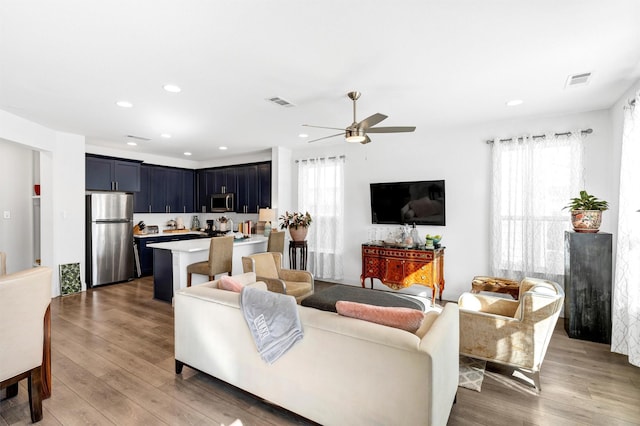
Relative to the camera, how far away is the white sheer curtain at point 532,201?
12.9ft

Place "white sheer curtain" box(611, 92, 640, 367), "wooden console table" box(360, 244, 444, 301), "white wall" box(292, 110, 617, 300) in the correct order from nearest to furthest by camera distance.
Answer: "white sheer curtain" box(611, 92, 640, 367), "white wall" box(292, 110, 617, 300), "wooden console table" box(360, 244, 444, 301)

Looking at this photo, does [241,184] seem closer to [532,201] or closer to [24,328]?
[24,328]

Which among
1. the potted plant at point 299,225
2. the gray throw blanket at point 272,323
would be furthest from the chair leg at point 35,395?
the potted plant at point 299,225

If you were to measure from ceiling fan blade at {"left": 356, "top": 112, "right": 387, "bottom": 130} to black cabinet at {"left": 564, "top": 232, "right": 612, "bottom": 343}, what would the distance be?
2.47 m

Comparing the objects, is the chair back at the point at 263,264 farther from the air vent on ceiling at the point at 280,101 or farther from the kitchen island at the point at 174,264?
the air vent on ceiling at the point at 280,101

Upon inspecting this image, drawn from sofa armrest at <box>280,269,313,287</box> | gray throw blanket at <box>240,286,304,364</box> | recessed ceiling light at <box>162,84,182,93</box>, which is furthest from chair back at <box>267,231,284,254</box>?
gray throw blanket at <box>240,286,304,364</box>

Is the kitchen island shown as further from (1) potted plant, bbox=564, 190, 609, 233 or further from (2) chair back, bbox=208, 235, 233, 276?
(1) potted plant, bbox=564, 190, 609, 233

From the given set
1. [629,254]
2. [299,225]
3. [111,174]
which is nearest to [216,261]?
[299,225]

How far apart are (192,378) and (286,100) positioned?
2.84 m

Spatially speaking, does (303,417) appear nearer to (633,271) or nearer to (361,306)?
(361,306)

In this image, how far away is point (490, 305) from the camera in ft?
9.62

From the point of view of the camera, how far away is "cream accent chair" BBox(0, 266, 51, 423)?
1.87 metres

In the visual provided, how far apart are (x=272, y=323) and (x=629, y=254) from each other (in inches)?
129

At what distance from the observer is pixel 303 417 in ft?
6.48
